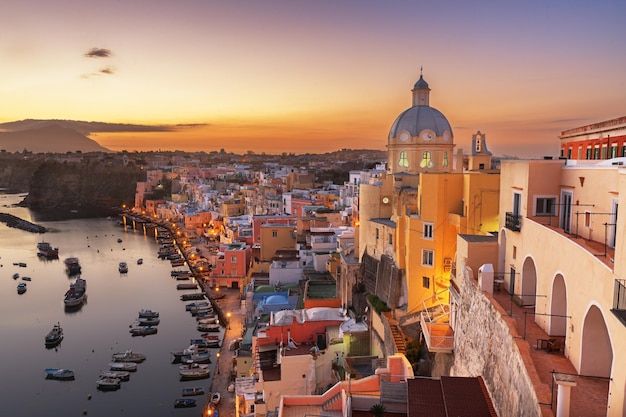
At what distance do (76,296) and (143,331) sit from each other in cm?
728

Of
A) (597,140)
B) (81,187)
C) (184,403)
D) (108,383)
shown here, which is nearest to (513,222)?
(597,140)

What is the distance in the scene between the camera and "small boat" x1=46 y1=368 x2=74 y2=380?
810 inches

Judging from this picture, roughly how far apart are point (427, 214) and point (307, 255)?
1175cm

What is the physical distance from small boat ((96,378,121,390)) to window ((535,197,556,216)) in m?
17.7

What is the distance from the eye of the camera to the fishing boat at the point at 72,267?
3709 cm

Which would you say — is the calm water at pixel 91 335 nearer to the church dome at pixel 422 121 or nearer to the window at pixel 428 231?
the window at pixel 428 231

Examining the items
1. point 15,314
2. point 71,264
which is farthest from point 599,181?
point 71,264

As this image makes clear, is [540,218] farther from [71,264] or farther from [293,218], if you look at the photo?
[71,264]

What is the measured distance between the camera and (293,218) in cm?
3275

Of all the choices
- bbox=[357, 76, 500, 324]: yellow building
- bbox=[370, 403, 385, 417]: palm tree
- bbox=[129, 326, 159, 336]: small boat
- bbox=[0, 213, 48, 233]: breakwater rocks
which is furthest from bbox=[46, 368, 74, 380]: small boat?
bbox=[0, 213, 48, 233]: breakwater rocks

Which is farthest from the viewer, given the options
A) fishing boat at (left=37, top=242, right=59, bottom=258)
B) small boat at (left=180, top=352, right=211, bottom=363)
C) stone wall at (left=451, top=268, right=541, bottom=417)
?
fishing boat at (left=37, top=242, right=59, bottom=258)

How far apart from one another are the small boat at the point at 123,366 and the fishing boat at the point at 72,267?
18103mm

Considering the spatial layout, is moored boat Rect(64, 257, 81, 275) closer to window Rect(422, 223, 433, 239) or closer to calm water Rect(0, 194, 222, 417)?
calm water Rect(0, 194, 222, 417)

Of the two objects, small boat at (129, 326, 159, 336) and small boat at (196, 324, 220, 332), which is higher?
small boat at (196, 324, 220, 332)
